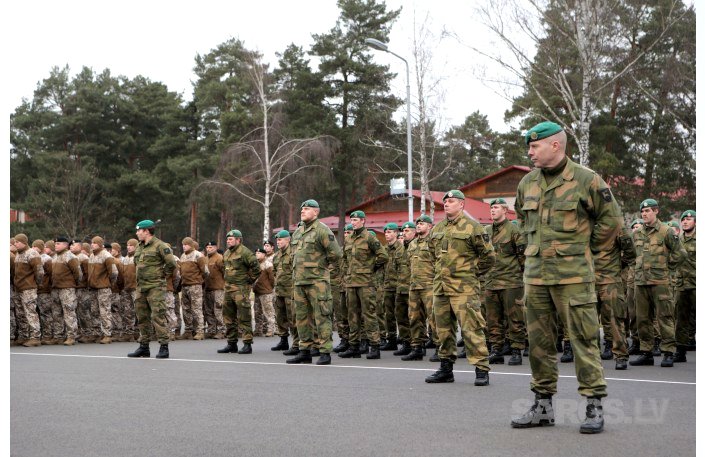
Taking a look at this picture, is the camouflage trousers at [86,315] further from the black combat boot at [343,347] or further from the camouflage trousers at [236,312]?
the black combat boot at [343,347]

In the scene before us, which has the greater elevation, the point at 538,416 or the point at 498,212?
the point at 498,212

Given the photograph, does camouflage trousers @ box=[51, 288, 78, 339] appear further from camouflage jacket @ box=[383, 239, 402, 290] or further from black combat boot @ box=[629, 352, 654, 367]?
black combat boot @ box=[629, 352, 654, 367]

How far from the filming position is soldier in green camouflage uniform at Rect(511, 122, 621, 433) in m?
6.05

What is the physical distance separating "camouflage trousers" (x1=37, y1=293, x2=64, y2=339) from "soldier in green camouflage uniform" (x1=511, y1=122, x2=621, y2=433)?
1194 cm

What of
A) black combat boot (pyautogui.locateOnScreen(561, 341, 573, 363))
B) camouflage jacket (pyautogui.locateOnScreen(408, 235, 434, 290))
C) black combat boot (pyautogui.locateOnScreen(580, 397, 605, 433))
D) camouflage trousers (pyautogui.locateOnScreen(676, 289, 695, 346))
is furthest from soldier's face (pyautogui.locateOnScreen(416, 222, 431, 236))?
black combat boot (pyautogui.locateOnScreen(580, 397, 605, 433))

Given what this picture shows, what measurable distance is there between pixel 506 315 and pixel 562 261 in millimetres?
5291

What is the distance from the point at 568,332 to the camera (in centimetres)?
614

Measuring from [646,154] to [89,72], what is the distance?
37206mm

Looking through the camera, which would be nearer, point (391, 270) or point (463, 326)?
point (463, 326)

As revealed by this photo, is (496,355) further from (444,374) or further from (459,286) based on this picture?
(459,286)

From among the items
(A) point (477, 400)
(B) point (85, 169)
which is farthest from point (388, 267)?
(B) point (85, 169)

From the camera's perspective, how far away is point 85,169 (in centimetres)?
4781

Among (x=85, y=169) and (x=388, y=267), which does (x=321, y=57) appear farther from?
(x=388, y=267)

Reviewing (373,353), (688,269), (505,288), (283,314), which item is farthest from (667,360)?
(283,314)
